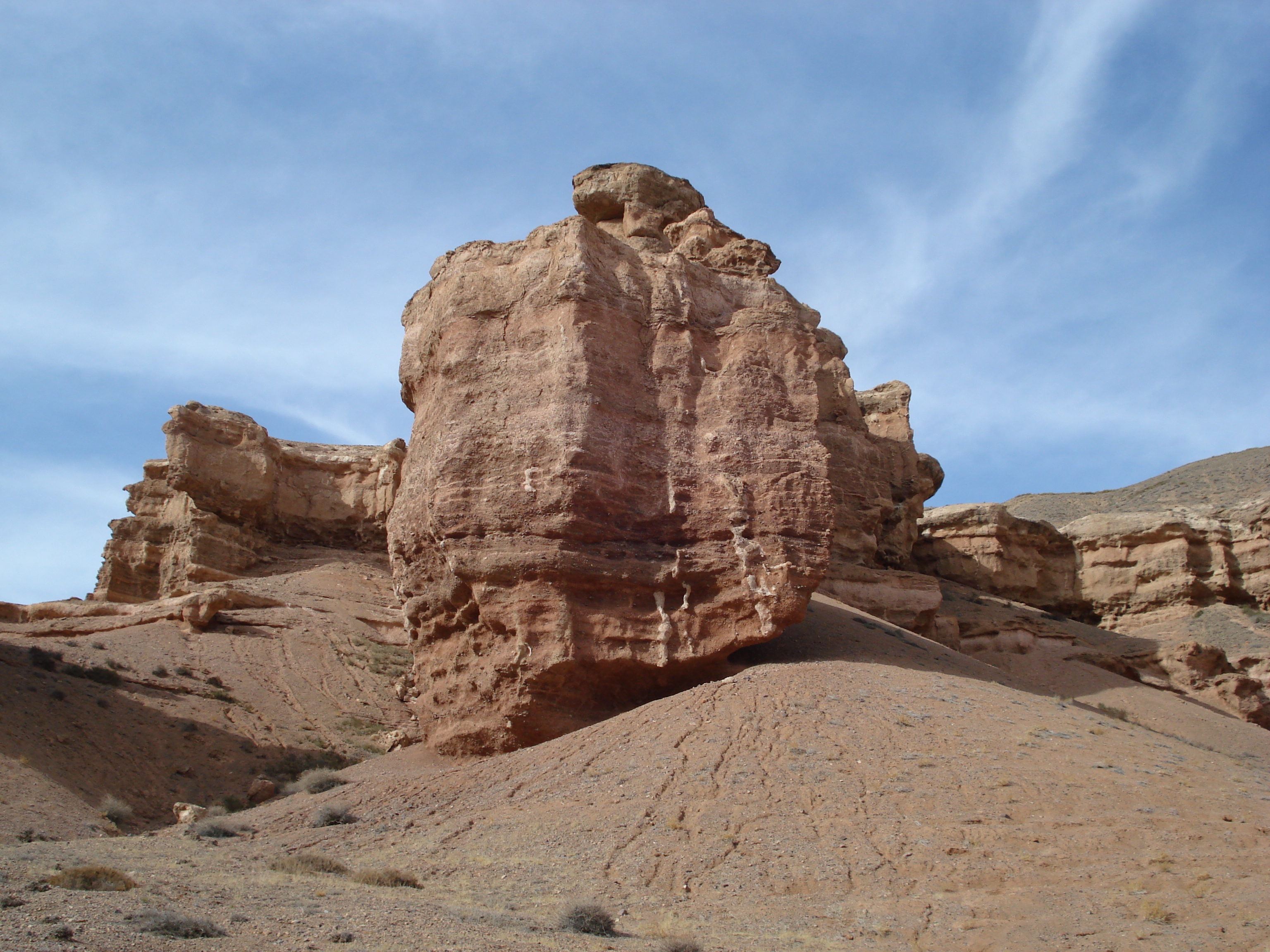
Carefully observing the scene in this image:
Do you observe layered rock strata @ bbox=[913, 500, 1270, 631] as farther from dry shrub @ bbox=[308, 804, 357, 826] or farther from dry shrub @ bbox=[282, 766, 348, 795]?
dry shrub @ bbox=[308, 804, 357, 826]

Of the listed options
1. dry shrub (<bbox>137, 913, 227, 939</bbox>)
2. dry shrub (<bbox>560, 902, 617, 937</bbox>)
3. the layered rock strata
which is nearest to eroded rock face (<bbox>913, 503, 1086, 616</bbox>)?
the layered rock strata

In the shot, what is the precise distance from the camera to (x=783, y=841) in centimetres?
966

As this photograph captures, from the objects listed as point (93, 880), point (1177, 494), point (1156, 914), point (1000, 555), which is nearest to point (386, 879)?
point (93, 880)

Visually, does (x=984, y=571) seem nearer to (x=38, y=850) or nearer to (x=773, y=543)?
(x=773, y=543)

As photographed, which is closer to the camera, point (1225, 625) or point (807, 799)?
point (807, 799)

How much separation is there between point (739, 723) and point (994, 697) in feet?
12.7

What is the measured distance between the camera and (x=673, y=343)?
1619cm

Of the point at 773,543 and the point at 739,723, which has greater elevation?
the point at 773,543

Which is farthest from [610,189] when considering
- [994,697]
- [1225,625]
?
[1225,625]

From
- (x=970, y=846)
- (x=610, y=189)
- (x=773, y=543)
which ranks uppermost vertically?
(x=610, y=189)

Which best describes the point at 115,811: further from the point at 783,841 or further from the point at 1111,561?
the point at 1111,561

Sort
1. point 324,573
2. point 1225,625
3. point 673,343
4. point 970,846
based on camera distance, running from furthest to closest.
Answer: point 324,573 → point 1225,625 → point 673,343 → point 970,846

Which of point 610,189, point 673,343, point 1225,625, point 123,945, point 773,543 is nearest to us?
point 123,945

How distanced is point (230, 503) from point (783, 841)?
101 ft
